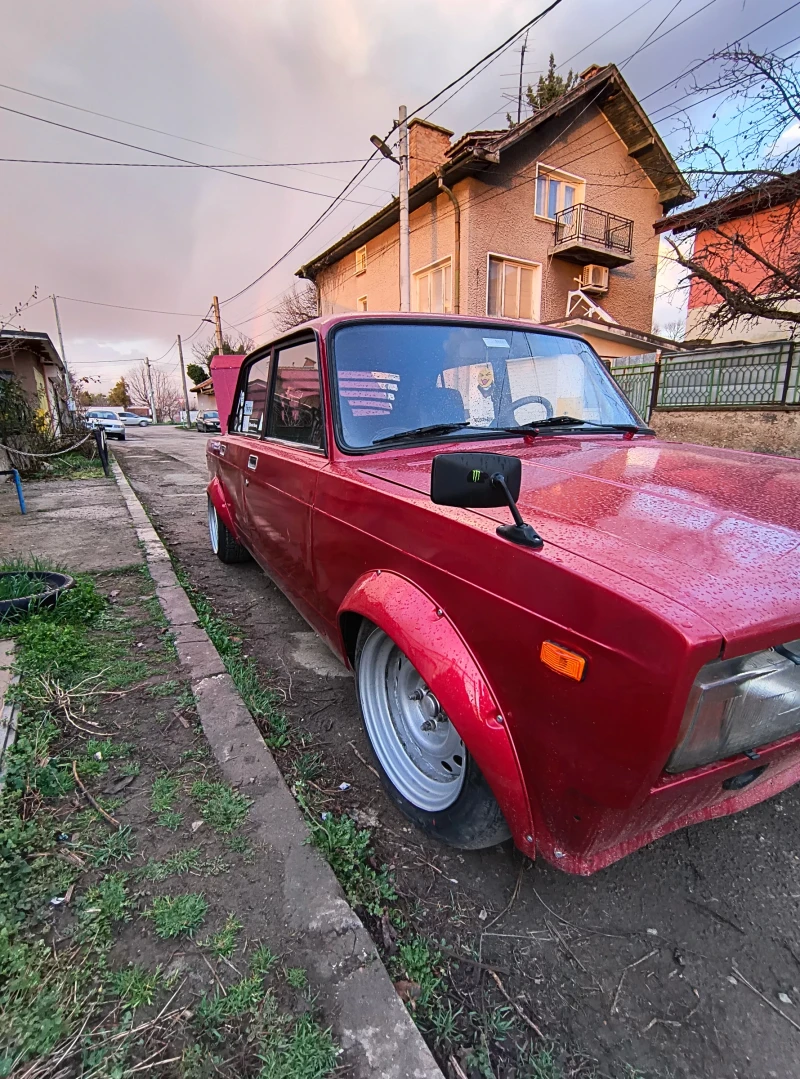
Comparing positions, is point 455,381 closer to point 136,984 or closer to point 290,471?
point 290,471

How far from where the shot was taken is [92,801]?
194 centimetres

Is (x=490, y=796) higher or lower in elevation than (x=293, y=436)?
lower

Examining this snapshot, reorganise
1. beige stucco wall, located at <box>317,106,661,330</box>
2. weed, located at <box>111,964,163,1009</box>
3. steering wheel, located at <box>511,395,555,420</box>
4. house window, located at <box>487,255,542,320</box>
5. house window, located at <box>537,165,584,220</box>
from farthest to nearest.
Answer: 1. house window, located at <box>537,165,584,220</box>
2. house window, located at <box>487,255,542,320</box>
3. beige stucco wall, located at <box>317,106,661,330</box>
4. steering wheel, located at <box>511,395,555,420</box>
5. weed, located at <box>111,964,163,1009</box>

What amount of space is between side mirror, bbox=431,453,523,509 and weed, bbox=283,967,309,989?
1245mm

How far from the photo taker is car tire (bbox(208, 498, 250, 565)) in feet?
15.6

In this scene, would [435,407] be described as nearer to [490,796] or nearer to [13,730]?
[490,796]

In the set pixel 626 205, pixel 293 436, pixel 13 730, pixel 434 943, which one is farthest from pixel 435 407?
pixel 626 205

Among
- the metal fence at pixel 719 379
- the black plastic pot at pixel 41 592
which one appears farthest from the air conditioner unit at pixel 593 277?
the black plastic pot at pixel 41 592

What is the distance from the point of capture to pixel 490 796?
157 centimetres

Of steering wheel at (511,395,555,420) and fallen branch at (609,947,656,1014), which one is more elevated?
steering wheel at (511,395,555,420)

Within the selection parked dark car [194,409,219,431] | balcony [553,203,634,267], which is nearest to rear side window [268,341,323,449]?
balcony [553,203,634,267]

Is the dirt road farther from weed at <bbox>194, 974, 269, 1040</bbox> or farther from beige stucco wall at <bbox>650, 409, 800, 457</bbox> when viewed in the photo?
beige stucco wall at <bbox>650, 409, 800, 457</bbox>

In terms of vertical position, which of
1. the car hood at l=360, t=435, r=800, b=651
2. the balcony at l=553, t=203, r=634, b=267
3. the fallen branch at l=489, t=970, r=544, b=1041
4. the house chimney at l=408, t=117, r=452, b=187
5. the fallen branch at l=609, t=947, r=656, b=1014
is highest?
the house chimney at l=408, t=117, r=452, b=187

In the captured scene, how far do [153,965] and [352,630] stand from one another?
1.17 meters
